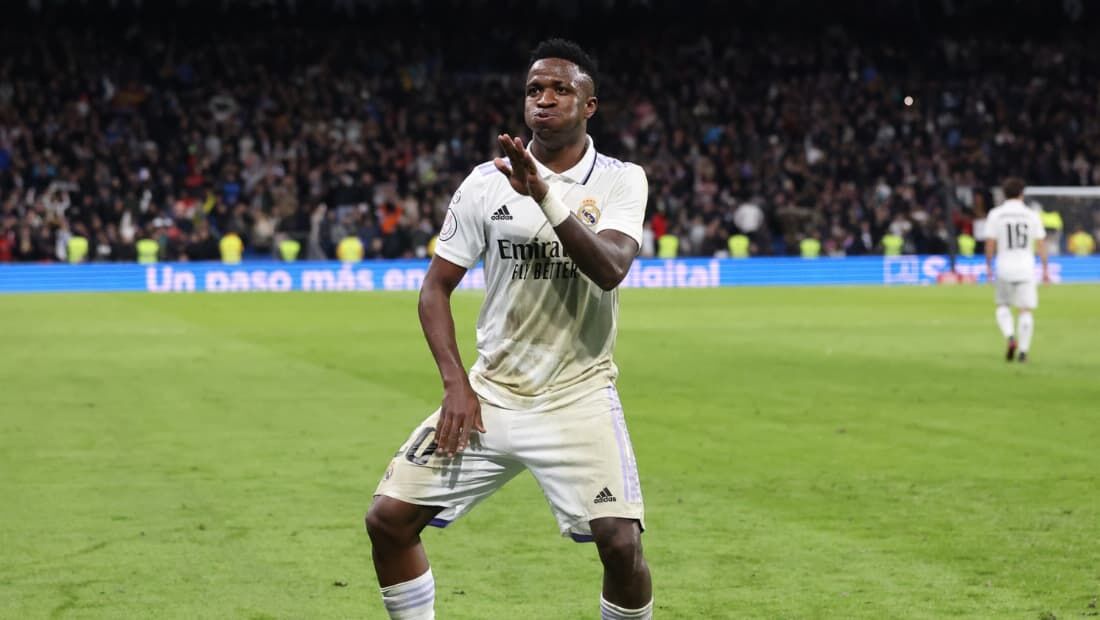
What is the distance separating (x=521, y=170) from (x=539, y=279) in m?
0.64

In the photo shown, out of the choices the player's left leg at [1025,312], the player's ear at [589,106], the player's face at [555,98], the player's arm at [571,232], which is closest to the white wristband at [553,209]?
the player's arm at [571,232]

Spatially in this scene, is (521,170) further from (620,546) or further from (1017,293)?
(1017,293)

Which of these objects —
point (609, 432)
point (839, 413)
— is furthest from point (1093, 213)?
point (609, 432)

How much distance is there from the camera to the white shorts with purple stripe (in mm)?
4777

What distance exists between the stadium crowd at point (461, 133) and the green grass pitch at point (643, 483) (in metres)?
17.7

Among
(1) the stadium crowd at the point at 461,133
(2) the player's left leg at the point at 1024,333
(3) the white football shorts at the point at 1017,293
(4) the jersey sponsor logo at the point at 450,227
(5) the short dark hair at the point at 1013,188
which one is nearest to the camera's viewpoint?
(4) the jersey sponsor logo at the point at 450,227

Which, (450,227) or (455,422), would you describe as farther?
(450,227)

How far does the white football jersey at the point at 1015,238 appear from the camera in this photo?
18.0 metres

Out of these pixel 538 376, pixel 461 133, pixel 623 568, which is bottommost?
pixel 623 568

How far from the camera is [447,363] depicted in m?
4.83

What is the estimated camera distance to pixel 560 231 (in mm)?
4367

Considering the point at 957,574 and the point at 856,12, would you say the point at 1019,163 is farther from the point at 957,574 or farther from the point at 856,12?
the point at 957,574

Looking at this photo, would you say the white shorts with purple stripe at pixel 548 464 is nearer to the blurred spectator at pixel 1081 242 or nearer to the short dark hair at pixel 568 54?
the short dark hair at pixel 568 54

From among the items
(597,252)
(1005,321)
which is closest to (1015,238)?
(1005,321)
